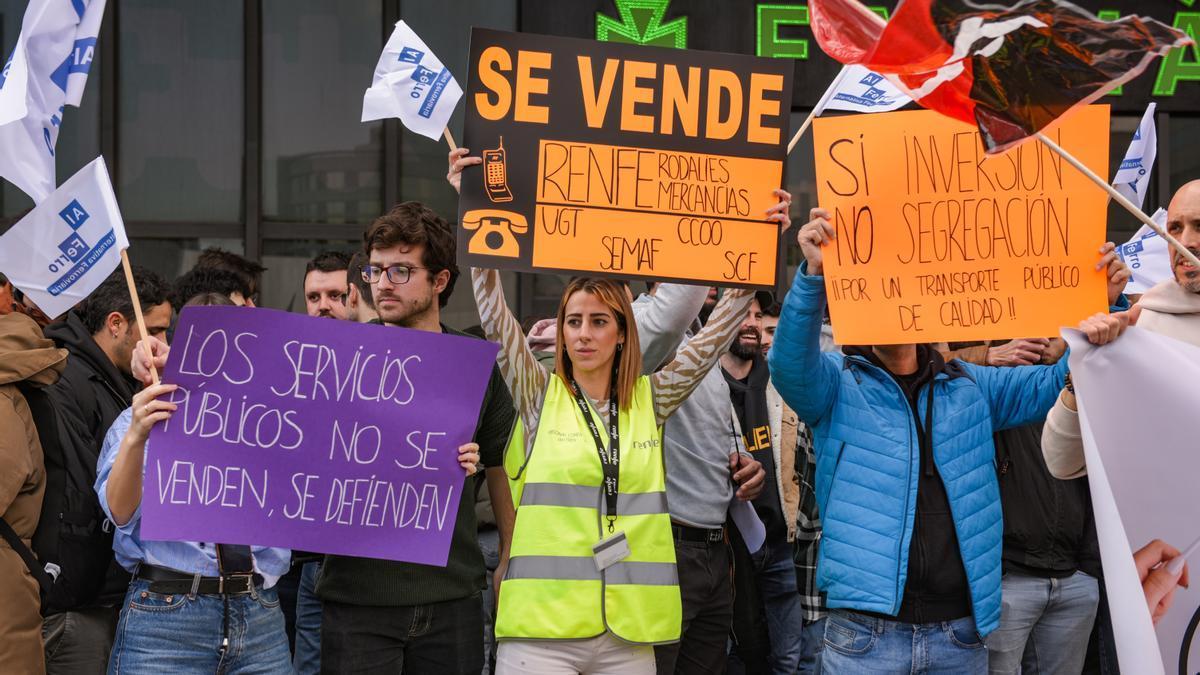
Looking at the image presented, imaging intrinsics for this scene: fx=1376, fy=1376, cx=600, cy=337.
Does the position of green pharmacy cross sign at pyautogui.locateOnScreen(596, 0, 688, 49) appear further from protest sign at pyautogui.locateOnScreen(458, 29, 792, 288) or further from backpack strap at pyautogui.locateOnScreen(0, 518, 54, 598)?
backpack strap at pyautogui.locateOnScreen(0, 518, 54, 598)

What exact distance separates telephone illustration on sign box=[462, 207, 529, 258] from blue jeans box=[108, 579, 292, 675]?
133cm

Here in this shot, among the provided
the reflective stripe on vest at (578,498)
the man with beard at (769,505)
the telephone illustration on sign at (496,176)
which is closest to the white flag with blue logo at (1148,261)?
the man with beard at (769,505)

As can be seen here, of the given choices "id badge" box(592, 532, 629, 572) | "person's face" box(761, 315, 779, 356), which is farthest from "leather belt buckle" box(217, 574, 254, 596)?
"person's face" box(761, 315, 779, 356)

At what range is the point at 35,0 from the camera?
4250mm

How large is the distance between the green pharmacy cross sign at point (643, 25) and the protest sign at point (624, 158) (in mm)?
4592

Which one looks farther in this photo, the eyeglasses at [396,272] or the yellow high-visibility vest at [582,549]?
the eyeglasses at [396,272]

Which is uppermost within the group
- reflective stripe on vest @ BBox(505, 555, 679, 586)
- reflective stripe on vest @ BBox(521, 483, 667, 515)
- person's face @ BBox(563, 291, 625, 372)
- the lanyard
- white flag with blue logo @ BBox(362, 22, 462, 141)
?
white flag with blue logo @ BBox(362, 22, 462, 141)

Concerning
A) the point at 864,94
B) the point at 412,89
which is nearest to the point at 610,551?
the point at 412,89

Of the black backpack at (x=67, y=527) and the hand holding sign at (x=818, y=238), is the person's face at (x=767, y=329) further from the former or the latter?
the black backpack at (x=67, y=527)

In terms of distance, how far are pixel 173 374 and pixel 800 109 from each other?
5932 mm

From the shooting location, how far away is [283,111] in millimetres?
9070

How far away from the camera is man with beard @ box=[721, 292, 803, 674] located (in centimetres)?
614

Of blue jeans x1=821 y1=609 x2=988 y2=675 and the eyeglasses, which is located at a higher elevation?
the eyeglasses

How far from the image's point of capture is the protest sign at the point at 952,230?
13.8ft
